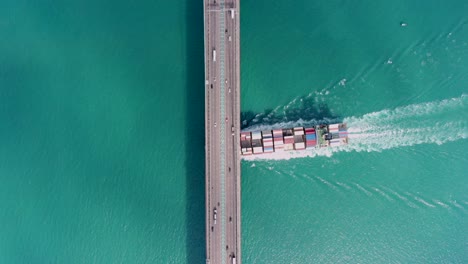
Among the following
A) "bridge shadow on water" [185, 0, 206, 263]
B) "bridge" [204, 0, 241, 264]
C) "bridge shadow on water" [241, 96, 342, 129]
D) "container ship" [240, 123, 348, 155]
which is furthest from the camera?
"bridge shadow on water" [241, 96, 342, 129]

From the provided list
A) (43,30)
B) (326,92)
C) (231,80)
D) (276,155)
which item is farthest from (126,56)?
(326,92)

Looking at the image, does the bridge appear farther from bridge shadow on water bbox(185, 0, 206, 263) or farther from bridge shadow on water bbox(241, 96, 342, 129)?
bridge shadow on water bbox(241, 96, 342, 129)

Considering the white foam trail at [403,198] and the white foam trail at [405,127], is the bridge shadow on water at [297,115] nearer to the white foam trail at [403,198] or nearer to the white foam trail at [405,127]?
the white foam trail at [405,127]

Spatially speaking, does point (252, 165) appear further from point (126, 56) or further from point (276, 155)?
point (126, 56)

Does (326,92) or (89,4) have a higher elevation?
(89,4)

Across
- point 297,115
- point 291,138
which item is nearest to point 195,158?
point 291,138

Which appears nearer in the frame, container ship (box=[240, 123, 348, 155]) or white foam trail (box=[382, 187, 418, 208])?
container ship (box=[240, 123, 348, 155])

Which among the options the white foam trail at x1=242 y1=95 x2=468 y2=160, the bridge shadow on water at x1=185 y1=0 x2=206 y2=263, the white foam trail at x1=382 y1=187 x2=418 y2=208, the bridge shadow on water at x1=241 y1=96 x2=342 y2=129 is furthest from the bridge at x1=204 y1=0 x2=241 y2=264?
the white foam trail at x1=382 y1=187 x2=418 y2=208

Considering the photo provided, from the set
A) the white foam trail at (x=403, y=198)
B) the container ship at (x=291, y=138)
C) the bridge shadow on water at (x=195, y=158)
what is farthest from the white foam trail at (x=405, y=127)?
the bridge shadow on water at (x=195, y=158)
